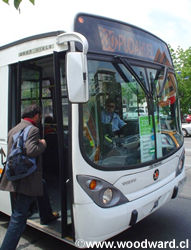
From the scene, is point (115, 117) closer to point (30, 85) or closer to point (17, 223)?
point (17, 223)

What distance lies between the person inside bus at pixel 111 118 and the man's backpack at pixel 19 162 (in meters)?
0.87

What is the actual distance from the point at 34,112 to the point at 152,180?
65.5 inches

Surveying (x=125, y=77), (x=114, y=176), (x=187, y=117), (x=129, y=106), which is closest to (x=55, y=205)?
(x=114, y=176)

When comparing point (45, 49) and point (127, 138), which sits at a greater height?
point (45, 49)

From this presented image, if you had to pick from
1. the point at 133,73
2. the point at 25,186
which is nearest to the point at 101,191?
the point at 25,186

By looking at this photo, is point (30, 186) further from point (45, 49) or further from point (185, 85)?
point (185, 85)

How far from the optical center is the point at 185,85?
80.8 feet

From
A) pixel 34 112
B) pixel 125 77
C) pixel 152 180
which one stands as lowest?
pixel 152 180

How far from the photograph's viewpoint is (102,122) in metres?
3.01

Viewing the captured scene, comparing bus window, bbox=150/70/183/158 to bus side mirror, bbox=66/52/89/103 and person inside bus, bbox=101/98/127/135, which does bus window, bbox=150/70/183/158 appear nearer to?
person inside bus, bbox=101/98/127/135

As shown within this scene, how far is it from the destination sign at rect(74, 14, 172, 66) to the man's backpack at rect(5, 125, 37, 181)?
124cm

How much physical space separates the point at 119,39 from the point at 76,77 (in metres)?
1.01

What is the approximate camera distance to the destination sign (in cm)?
293

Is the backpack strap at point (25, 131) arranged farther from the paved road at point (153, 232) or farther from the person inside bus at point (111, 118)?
the paved road at point (153, 232)
